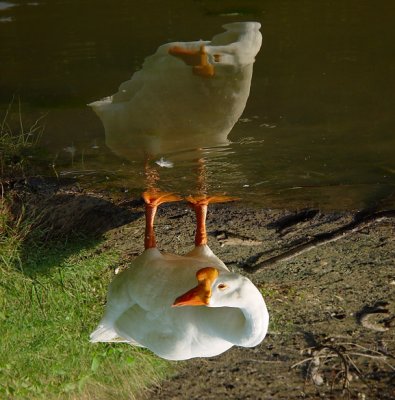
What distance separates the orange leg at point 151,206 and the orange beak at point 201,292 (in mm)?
366

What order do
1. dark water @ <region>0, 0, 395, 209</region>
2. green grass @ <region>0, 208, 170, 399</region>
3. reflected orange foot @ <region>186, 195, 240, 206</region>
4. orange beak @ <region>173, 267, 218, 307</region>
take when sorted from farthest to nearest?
green grass @ <region>0, 208, 170, 399</region> < reflected orange foot @ <region>186, 195, 240, 206</region> < orange beak @ <region>173, 267, 218, 307</region> < dark water @ <region>0, 0, 395, 209</region>

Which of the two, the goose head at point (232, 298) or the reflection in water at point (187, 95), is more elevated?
the reflection in water at point (187, 95)

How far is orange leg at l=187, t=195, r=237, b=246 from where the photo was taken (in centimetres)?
211

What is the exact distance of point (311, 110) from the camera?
153 cm

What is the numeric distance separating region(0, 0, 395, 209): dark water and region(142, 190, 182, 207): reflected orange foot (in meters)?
0.35

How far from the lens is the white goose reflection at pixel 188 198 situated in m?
1.40

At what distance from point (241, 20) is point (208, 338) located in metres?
0.89

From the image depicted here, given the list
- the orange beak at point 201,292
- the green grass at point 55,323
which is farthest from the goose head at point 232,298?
the green grass at point 55,323

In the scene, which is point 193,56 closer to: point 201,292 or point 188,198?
point 201,292

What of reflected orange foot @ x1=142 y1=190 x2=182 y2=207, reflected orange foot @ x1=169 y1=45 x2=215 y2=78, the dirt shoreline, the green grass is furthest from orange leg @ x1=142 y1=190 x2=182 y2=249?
reflected orange foot @ x1=169 y1=45 x2=215 y2=78

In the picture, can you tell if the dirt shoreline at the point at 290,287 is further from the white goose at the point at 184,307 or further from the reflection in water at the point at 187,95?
the reflection in water at the point at 187,95

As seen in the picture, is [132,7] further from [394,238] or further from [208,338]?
[394,238]

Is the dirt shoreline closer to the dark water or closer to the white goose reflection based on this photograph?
the white goose reflection

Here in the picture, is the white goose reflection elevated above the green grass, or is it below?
above
